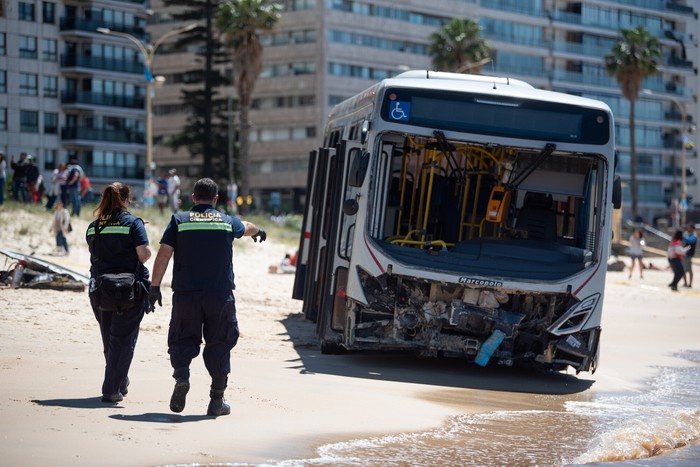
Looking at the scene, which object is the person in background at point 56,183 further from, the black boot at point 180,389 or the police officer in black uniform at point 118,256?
the black boot at point 180,389

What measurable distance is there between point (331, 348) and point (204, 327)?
5443 millimetres

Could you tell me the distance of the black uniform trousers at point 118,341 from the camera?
10.0 meters

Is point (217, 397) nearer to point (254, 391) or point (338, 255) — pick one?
point (254, 391)

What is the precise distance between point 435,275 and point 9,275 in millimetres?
7680

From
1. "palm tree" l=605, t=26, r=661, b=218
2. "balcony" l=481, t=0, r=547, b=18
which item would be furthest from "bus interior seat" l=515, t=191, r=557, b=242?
"balcony" l=481, t=0, r=547, b=18

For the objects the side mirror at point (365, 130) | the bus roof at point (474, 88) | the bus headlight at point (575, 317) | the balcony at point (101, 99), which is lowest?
the bus headlight at point (575, 317)

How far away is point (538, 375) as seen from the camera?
15.3 m

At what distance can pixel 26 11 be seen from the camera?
7231 cm

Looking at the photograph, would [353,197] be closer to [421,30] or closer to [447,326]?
[447,326]

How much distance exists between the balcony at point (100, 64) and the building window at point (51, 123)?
311cm

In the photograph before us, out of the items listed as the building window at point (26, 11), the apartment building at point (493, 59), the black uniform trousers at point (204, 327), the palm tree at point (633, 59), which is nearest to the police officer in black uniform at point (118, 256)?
the black uniform trousers at point (204, 327)

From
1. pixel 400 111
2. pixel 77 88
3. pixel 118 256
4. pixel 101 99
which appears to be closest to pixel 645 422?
pixel 400 111

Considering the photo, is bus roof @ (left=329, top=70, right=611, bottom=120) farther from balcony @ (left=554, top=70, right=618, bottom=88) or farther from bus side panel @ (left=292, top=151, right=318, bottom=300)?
balcony @ (left=554, top=70, right=618, bottom=88)

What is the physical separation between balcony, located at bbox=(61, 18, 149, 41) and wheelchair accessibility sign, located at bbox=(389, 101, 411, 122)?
213 ft
